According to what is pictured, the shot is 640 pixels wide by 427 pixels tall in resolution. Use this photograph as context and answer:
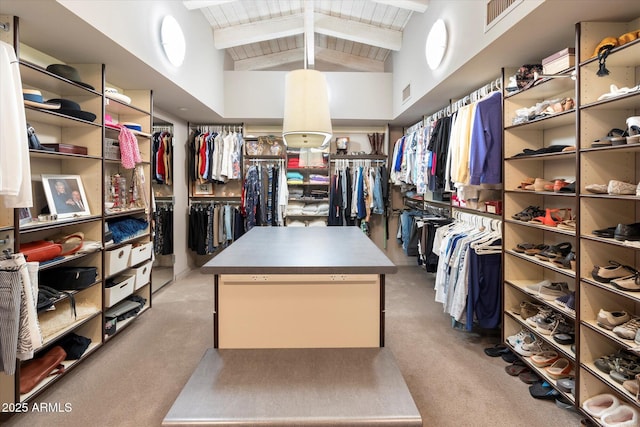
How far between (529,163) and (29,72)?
11.5ft

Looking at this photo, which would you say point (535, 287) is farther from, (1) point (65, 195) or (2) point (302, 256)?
(1) point (65, 195)

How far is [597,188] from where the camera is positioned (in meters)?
1.99

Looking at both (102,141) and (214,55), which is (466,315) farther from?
(214,55)

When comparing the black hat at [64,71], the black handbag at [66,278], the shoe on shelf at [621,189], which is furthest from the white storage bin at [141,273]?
the shoe on shelf at [621,189]

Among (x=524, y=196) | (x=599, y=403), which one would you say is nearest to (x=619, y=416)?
(x=599, y=403)

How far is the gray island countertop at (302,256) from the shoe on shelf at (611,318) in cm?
116

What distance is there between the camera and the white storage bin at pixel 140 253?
11.2ft

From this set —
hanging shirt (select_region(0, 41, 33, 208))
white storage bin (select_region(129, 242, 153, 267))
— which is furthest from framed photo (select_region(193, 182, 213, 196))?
hanging shirt (select_region(0, 41, 33, 208))

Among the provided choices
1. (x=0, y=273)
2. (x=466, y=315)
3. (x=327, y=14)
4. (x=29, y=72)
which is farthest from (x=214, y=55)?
(x=466, y=315)

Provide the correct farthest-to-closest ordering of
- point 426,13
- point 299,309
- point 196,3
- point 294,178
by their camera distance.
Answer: point 294,178 < point 426,13 < point 196,3 < point 299,309

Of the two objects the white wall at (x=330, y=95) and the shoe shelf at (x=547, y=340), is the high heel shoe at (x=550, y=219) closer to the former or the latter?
the shoe shelf at (x=547, y=340)

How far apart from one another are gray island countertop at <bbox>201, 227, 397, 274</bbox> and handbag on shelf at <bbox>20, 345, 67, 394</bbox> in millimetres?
1381

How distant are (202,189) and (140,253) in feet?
7.76

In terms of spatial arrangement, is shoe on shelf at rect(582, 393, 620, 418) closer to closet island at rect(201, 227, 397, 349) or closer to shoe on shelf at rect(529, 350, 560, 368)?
shoe on shelf at rect(529, 350, 560, 368)
